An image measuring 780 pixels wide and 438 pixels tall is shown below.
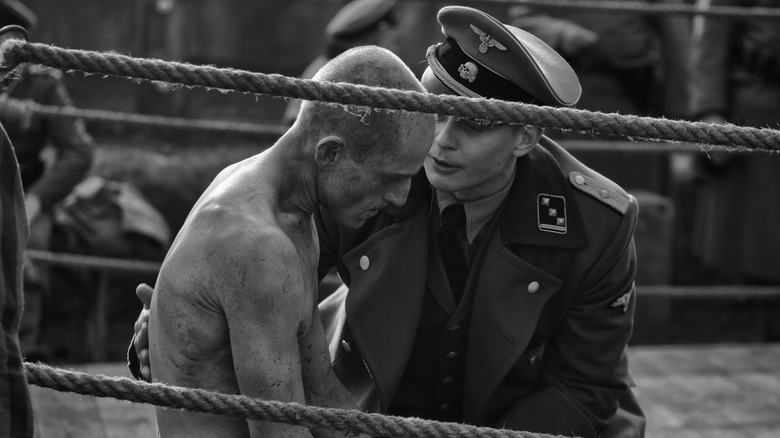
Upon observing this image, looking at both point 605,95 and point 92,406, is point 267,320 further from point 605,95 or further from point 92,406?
point 605,95

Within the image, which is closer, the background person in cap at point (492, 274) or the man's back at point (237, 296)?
the man's back at point (237, 296)

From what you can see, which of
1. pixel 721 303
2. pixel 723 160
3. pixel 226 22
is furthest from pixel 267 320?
pixel 226 22

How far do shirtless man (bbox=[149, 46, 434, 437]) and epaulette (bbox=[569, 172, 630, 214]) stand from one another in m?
0.62

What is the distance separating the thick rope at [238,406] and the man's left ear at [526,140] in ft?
2.59

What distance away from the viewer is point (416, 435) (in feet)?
5.57

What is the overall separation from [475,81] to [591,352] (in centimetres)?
63

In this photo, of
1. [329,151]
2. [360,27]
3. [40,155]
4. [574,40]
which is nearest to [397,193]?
[329,151]

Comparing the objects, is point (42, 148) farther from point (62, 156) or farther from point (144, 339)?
point (144, 339)

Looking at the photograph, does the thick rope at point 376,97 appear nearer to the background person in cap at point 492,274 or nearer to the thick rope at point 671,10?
the background person in cap at point 492,274

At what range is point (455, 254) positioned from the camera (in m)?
2.42

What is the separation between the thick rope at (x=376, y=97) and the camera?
5.37 ft

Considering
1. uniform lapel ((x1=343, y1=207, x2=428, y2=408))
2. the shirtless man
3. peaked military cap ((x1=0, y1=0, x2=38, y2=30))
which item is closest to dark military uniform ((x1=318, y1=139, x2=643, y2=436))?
uniform lapel ((x1=343, y1=207, x2=428, y2=408))

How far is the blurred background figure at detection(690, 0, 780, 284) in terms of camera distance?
16.0ft

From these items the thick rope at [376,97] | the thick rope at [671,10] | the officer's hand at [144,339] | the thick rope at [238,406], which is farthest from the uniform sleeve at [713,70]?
the thick rope at [238,406]
